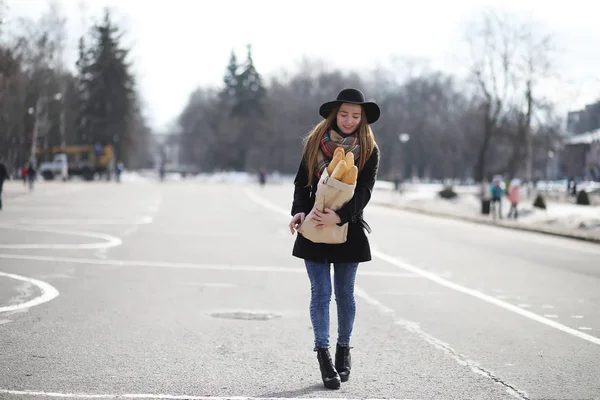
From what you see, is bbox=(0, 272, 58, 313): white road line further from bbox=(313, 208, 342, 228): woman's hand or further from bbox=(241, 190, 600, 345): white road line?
bbox=(241, 190, 600, 345): white road line

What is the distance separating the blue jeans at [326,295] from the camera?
18.9 ft

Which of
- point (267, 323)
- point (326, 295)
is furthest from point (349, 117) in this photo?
point (267, 323)

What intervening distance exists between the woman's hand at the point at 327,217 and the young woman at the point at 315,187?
0.47ft

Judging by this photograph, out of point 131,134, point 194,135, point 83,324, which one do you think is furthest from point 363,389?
point 194,135

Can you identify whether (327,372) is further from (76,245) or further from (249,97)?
(249,97)

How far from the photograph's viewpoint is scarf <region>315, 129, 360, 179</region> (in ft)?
18.5

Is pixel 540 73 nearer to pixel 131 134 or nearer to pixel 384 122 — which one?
pixel 131 134

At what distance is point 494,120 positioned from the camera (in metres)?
56.9

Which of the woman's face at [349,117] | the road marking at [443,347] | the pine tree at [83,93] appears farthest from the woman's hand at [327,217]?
the pine tree at [83,93]

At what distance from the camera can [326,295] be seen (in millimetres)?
5801

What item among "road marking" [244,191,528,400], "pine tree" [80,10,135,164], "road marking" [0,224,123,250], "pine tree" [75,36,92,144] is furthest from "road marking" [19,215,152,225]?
"pine tree" [80,10,135,164]

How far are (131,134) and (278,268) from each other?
76342mm

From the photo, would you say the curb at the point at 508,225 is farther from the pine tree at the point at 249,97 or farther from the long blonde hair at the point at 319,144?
the pine tree at the point at 249,97

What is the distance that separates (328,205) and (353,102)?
66 cm
